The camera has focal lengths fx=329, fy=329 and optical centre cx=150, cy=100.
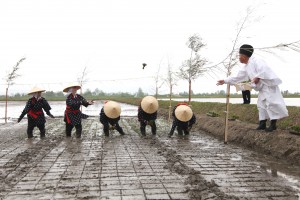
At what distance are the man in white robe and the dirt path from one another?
3.39 ft

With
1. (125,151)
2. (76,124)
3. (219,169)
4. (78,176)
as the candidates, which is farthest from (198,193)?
(76,124)

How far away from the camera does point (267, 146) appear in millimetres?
6926

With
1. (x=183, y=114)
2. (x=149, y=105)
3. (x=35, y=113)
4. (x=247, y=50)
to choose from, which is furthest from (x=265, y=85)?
(x=35, y=113)

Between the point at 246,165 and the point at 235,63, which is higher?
the point at 235,63

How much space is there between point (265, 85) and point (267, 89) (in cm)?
11

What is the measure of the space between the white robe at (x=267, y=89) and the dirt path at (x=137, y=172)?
1.05 metres

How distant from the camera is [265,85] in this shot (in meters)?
7.20

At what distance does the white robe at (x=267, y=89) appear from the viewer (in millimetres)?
6988

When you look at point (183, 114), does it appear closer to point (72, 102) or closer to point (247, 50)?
point (247, 50)

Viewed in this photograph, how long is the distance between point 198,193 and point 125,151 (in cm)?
324

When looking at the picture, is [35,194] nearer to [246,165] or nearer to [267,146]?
[246,165]

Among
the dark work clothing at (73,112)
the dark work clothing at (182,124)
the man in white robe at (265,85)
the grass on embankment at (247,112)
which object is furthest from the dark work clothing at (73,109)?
the grass on embankment at (247,112)

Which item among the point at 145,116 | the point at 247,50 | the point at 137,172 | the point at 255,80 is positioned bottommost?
the point at 137,172

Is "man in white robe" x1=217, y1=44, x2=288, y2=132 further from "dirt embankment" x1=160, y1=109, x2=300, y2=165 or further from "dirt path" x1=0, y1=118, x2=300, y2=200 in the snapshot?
"dirt path" x1=0, y1=118, x2=300, y2=200
